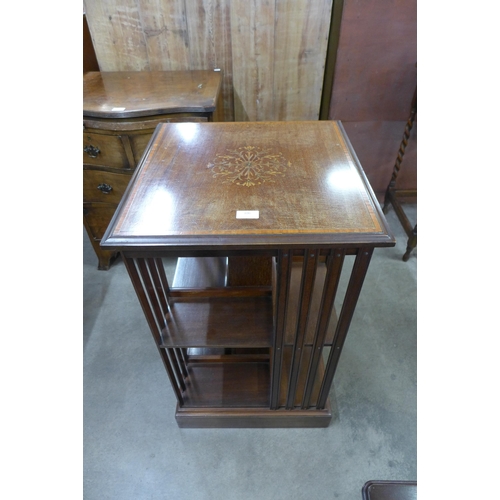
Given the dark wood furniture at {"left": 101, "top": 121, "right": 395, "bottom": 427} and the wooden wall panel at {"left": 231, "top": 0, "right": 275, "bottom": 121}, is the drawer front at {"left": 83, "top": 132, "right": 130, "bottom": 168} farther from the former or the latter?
the wooden wall panel at {"left": 231, "top": 0, "right": 275, "bottom": 121}

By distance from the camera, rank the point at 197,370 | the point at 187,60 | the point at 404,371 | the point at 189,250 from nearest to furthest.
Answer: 1. the point at 189,250
2. the point at 197,370
3. the point at 404,371
4. the point at 187,60

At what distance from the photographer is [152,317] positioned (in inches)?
39.4

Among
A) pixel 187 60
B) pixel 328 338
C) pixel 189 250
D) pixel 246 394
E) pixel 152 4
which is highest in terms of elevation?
pixel 152 4

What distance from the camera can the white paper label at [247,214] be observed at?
840 mm

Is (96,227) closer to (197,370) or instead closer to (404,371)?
(197,370)

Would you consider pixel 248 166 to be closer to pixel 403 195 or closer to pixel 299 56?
pixel 299 56

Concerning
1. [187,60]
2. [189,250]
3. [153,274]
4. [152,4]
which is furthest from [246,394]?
[152,4]

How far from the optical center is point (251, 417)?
131cm

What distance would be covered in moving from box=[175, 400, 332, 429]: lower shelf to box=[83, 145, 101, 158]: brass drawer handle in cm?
117

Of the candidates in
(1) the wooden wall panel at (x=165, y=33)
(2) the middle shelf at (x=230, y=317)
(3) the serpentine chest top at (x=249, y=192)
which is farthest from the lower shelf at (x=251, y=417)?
(1) the wooden wall panel at (x=165, y=33)

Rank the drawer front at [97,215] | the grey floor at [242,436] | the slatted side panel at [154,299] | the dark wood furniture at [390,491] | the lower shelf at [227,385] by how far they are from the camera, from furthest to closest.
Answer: the drawer front at [97,215], the lower shelf at [227,385], the grey floor at [242,436], the slatted side panel at [154,299], the dark wood furniture at [390,491]

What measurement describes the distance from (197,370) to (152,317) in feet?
1.71

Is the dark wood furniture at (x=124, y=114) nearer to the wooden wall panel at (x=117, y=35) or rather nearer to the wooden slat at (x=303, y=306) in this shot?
the wooden wall panel at (x=117, y=35)

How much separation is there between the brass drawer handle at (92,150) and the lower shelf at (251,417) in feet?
3.84
